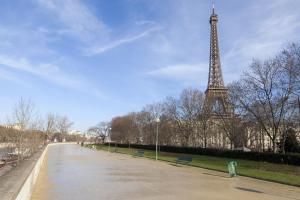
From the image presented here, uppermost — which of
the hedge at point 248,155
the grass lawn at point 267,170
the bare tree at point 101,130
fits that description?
the bare tree at point 101,130

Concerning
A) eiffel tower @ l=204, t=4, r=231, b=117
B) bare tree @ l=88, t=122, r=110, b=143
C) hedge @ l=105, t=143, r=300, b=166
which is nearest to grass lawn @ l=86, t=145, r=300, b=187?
hedge @ l=105, t=143, r=300, b=166

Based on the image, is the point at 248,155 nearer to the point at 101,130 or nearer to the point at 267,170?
the point at 267,170

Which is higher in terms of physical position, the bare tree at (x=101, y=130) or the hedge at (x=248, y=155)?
the bare tree at (x=101, y=130)

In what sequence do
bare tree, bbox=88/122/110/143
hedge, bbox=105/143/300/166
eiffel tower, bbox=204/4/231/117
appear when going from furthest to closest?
bare tree, bbox=88/122/110/143
eiffel tower, bbox=204/4/231/117
hedge, bbox=105/143/300/166

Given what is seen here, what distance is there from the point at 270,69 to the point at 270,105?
4414mm

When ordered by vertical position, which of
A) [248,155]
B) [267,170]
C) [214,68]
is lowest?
[267,170]

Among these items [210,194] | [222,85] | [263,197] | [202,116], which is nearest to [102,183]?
[210,194]

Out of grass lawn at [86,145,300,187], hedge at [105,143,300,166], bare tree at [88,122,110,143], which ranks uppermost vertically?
bare tree at [88,122,110,143]

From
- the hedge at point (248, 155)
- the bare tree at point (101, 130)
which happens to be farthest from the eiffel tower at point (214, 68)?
the bare tree at point (101, 130)

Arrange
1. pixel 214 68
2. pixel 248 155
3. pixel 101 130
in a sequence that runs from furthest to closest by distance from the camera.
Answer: pixel 101 130 < pixel 214 68 < pixel 248 155

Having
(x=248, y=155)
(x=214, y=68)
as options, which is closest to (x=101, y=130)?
(x=214, y=68)

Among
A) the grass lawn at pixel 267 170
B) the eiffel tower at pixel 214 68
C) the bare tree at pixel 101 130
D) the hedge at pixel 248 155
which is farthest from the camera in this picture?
the bare tree at pixel 101 130

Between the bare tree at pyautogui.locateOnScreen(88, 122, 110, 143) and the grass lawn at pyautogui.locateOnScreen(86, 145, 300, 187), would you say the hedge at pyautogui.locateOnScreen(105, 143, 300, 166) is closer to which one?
the grass lawn at pyautogui.locateOnScreen(86, 145, 300, 187)

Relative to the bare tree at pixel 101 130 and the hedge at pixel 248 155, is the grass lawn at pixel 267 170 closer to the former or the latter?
the hedge at pixel 248 155
